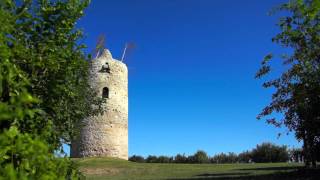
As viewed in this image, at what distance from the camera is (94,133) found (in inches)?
1524

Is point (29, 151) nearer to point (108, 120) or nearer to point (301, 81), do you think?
point (301, 81)

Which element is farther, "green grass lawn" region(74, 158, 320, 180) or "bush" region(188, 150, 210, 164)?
"bush" region(188, 150, 210, 164)

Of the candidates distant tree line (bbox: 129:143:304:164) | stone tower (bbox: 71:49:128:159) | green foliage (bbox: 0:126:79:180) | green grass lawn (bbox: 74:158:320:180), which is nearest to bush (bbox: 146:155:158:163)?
distant tree line (bbox: 129:143:304:164)

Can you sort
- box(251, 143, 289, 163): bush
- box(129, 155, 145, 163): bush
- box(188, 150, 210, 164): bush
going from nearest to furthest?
box(251, 143, 289, 163): bush → box(188, 150, 210, 164): bush → box(129, 155, 145, 163): bush

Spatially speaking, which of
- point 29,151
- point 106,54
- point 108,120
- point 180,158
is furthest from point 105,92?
point 29,151

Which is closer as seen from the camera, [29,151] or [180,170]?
[29,151]

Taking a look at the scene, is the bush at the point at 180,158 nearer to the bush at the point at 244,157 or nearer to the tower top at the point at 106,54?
the bush at the point at 244,157

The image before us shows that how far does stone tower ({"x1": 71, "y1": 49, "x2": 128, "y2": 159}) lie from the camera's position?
3869 centimetres

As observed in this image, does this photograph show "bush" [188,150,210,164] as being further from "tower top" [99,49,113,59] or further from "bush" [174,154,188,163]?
"tower top" [99,49,113,59]

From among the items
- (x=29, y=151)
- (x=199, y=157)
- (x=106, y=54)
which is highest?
(x=106, y=54)

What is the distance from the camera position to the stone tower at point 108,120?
3869cm

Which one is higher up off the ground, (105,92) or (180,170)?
(105,92)

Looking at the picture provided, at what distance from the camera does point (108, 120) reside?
3894 centimetres

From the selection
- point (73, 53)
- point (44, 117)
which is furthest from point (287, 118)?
point (44, 117)
